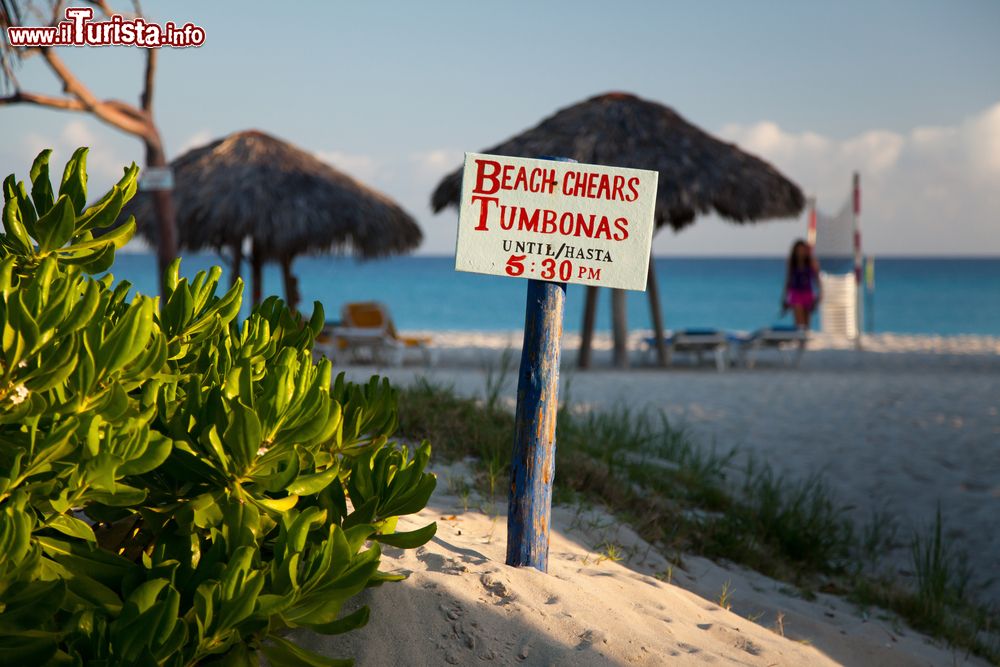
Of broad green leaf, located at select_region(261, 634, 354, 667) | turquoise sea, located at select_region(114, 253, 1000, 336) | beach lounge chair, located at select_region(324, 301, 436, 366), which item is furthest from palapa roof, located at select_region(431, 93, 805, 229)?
turquoise sea, located at select_region(114, 253, 1000, 336)

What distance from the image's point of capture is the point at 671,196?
10.7 metres

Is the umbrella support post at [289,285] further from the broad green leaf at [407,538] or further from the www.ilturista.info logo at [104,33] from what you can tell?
the broad green leaf at [407,538]

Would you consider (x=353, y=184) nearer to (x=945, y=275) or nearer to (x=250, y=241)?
(x=250, y=241)

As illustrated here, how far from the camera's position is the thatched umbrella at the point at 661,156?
10.7m

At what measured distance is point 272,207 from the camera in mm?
12273

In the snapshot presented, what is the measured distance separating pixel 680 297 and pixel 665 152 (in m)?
44.1

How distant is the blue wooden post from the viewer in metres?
2.39

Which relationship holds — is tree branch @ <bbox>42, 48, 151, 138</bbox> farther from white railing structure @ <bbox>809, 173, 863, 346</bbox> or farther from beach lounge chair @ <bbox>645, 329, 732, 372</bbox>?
white railing structure @ <bbox>809, 173, 863, 346</bbox>

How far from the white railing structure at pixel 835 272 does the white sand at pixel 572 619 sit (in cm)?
1078

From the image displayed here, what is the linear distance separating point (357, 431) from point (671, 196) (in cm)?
908

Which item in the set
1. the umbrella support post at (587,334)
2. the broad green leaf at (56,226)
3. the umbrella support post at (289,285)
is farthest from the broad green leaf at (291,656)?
the umbrella support post at (289,285)

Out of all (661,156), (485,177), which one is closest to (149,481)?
(485,177)

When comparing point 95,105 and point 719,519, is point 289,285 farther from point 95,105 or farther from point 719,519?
point 719,519

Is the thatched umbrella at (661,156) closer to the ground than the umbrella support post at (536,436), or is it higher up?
higher up
